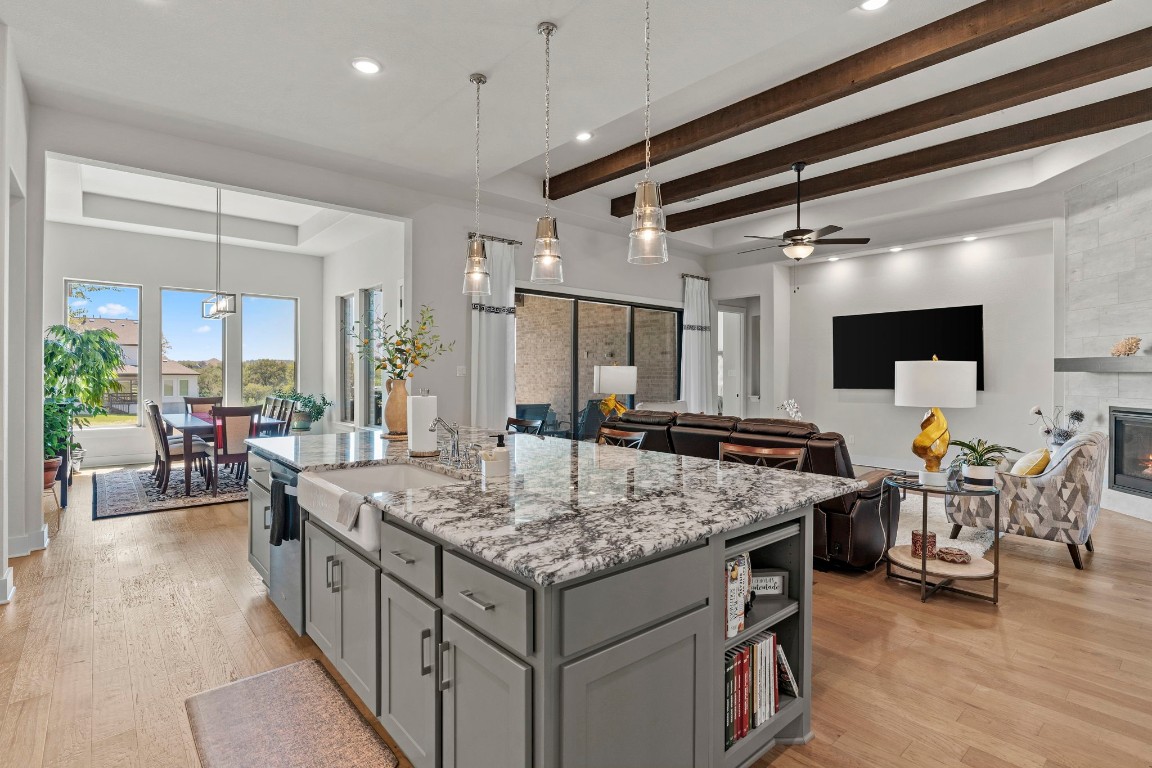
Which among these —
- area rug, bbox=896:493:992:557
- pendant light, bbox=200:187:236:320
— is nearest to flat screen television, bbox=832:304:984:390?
area rug, bbox=896:493:992:557

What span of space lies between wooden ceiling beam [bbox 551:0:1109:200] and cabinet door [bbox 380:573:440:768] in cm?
383

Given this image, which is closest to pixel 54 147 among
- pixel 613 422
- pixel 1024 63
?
pixel 613 422

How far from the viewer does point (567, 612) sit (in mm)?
1218

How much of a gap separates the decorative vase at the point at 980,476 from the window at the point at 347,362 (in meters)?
7.33

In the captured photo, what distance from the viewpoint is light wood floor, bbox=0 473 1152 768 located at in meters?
1.92

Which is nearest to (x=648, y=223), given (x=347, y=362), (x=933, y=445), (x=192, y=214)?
(x=933, y=445)

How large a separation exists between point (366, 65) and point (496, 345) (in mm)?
3143

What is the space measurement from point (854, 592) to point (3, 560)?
4.62 metres

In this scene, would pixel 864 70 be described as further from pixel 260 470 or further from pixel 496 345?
pixel 260 470

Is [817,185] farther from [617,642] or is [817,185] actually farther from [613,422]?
[617,642]

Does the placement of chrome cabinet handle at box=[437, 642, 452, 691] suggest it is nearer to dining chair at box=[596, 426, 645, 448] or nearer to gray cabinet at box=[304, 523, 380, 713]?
gray cabinet at box=[304, 523, 380, 713]

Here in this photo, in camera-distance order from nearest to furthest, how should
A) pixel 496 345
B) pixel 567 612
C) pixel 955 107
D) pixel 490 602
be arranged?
pixel 567 612, pixel 490 602, pixel 955 107, pixel 496 345

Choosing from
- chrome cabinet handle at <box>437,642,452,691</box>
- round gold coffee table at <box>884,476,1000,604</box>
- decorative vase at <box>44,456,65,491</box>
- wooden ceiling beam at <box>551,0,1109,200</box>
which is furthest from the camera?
decorative vase at <box>44,456,65,491</box>

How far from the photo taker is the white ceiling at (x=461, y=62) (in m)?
2.79
